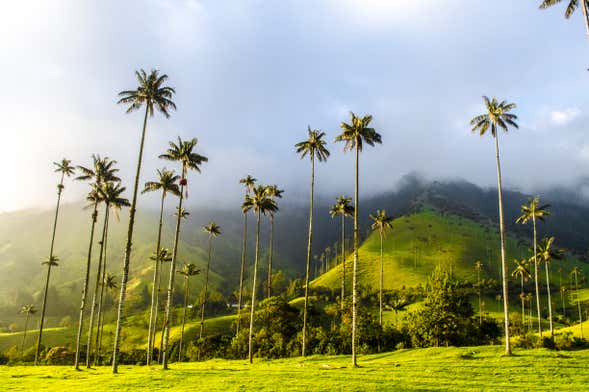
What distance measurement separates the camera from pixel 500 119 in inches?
2190

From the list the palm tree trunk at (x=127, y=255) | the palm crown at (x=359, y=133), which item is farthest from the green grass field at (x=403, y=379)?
the palm crown at (x=359, y=133)

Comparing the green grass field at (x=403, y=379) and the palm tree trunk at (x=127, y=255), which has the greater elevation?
the palm tree trunk at (x=127, y=255)

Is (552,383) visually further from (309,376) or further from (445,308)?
(445,308)

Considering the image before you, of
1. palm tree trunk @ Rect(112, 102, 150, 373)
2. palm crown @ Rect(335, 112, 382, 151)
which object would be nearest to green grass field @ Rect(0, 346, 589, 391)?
palm tree trunk @ Rect(112, 102, 150, 373)

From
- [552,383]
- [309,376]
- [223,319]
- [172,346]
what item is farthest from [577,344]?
[223,319]

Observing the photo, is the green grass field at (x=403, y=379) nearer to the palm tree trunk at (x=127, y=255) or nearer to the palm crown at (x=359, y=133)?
the palm tree trunk at (x=127, y=255)

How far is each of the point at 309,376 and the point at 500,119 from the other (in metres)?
42.4

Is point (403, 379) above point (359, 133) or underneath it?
underneath

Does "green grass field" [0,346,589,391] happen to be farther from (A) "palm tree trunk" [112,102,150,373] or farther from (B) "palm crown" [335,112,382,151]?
(B) "palm crown" [335,112,382,151]

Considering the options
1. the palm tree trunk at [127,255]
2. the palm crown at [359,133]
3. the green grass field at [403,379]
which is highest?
the palm crown at [359,133]

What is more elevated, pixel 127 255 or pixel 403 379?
pixel 127 255

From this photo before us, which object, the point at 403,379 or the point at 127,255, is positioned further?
the point at 127,255

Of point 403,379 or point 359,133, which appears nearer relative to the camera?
point 403,379

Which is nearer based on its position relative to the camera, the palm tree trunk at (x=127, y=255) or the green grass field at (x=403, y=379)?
the green grass field at (x=403, y=379)
